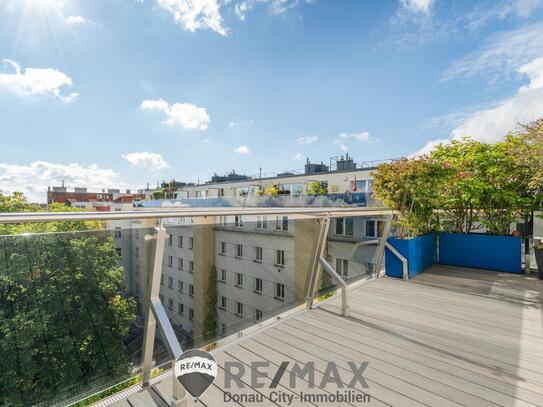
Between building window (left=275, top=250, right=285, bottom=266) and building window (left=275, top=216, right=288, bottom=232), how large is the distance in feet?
0.75

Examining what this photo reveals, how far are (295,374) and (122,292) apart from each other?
1287 millimetres

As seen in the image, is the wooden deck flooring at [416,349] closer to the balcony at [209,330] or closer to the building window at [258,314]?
the balcony at [209,330]

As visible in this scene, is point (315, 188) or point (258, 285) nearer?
point (258, 285)

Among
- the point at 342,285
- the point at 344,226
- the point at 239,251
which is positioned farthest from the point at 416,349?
the point at 344,226

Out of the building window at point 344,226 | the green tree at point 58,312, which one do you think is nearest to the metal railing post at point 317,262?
the building window at point 344,226

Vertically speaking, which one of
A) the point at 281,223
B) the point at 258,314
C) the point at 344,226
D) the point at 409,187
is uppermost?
the point at 409,187

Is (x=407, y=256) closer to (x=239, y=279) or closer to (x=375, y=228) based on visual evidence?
(x=375, y=228)

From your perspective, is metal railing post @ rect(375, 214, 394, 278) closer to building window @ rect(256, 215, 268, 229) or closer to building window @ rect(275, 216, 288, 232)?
building window @ rect(275, 216, 288, 232)

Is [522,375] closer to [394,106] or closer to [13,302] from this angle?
[13,302]

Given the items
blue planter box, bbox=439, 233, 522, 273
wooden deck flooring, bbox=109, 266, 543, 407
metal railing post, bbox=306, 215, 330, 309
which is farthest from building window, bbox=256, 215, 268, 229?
blue planter box, bbox=439, 233, 522, 273

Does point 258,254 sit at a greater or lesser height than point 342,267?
greater

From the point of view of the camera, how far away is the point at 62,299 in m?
1.67

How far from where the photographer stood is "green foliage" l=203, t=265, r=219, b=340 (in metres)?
2.31

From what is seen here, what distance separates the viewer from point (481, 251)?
5.51 m
